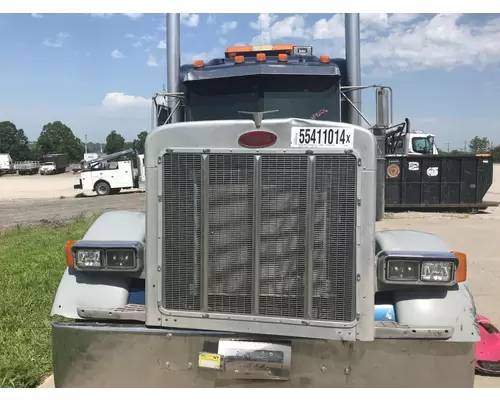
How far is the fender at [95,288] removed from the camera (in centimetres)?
317

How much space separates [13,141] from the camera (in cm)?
9075

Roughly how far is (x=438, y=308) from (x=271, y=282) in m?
1.00

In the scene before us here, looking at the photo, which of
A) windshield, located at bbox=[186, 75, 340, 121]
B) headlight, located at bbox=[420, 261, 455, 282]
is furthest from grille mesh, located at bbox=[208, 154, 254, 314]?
windshield, located at bbox=[186, 75, 340, 121]

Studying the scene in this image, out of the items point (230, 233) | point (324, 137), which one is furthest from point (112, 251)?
point (324, 137)

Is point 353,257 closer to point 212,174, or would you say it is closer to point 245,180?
point 245,180

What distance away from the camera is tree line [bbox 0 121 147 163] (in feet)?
285

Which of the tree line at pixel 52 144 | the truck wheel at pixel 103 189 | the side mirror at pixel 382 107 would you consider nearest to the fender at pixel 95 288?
the side mirror at pixel 382 107

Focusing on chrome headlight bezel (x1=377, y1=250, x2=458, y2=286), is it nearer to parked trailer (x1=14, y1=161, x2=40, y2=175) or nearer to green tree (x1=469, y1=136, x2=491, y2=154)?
parked trailer (x1=14, y1=161, x2=40, y2=175)

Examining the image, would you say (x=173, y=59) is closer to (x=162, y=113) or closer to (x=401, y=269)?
(x=162, y=113)

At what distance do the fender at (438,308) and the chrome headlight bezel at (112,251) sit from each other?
1.52 m

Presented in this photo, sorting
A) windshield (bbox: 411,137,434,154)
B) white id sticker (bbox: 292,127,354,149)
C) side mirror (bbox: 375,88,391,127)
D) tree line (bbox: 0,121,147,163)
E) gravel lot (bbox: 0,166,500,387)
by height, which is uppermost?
tree line (bbox: 0,121,147,163)

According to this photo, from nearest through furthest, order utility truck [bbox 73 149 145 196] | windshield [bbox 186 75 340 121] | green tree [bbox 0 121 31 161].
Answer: windshield [bbox 186 75 340 121], utility truck [bbox 73 149 145 196], green tree [bbox 0 121 31 161]

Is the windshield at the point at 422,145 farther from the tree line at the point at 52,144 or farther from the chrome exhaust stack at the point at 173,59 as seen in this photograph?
the tree line at the point at 52,144

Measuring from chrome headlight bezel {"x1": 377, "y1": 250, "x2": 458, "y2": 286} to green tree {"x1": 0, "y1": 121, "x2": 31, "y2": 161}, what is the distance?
296 feet
